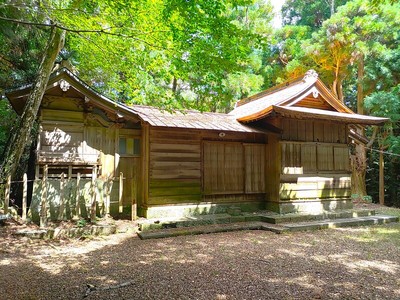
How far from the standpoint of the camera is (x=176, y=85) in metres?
18.6

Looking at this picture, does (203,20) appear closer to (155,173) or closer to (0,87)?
(155,173)

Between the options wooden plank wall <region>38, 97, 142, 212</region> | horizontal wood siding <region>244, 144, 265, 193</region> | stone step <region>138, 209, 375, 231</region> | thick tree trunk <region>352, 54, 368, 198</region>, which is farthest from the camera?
thick tree trunk <region>352, 54, 368, 198</region>

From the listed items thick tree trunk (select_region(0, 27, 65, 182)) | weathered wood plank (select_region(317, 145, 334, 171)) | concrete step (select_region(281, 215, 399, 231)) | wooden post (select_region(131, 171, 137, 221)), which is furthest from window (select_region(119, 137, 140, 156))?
weathered wood plank (select_region(317, 145, 334, 171))

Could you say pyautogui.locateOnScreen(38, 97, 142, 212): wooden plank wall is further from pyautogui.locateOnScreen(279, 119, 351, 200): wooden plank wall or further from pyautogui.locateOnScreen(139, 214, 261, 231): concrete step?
pyautogui.locateOnScreen(279, 119, 351, 200): wooden plank wall

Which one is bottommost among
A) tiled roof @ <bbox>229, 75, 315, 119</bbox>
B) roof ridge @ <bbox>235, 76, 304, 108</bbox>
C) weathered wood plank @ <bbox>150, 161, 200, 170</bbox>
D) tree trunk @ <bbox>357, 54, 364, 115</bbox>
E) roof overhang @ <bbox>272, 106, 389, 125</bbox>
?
weathered wood plank @ <bbox>150, 161, 200, 170</bbox>

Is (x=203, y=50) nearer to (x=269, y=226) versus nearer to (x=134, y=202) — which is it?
(x=134, y=202)

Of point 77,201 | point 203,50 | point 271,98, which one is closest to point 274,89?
point 271,98

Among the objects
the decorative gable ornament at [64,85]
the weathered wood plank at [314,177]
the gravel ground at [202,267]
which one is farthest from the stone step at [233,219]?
the decorative gable ornament at [64,85]

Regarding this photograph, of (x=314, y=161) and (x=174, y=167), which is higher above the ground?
(x=314, y=161)

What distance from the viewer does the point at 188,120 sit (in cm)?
985

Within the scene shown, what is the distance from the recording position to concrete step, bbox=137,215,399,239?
7.59 m

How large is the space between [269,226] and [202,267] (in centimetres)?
401

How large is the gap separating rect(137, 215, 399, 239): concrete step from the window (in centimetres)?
299

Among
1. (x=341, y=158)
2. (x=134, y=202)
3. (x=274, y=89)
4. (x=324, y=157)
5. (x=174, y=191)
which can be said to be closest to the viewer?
(x=134, y=202)
